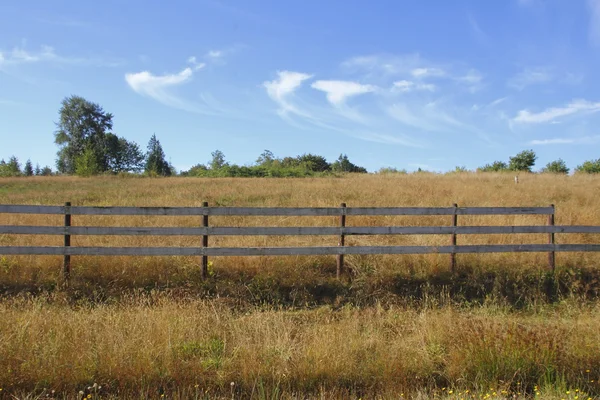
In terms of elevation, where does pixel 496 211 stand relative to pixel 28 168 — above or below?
below

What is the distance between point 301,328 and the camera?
5039mm

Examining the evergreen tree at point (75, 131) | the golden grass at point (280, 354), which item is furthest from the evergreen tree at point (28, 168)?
the golden grass at point (280, 354)

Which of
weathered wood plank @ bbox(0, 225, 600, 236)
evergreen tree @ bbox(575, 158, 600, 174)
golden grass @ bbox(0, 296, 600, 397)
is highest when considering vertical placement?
evergreen tree @ bbox(575, 158, 600, 174)

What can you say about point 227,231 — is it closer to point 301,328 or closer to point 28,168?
point 301,328

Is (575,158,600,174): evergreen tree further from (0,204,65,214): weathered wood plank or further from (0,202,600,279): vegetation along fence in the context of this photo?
(0,204,65,214): weathered wood plank

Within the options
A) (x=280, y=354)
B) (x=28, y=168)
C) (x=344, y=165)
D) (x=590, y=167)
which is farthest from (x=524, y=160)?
(x=28, y=168)

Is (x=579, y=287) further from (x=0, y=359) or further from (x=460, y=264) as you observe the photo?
(x=0, y=359)

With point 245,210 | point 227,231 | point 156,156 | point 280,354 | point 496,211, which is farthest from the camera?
point 156,156

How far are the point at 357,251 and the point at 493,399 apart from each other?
3.74 m

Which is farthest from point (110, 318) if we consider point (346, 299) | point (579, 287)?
point (579, 287)

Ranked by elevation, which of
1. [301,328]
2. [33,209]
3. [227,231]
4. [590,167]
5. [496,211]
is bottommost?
[301,328]

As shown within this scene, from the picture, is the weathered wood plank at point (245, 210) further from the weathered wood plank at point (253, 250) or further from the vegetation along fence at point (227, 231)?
the weathered wood plank at point (253, 250)

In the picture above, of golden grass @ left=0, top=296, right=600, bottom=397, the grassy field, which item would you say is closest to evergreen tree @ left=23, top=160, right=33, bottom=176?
the grassy field

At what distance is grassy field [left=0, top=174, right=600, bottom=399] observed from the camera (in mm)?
3639
